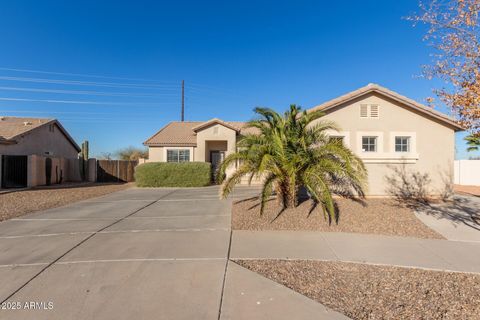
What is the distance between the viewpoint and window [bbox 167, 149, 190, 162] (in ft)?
65.4

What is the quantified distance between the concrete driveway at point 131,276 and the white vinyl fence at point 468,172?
22.2 metres

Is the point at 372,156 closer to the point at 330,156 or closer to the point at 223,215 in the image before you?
the point at 330,156

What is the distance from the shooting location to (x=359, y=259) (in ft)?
15.1

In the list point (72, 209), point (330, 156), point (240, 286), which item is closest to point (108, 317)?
point (240, 286)

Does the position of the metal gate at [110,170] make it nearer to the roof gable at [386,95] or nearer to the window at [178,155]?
the window at [178,155]

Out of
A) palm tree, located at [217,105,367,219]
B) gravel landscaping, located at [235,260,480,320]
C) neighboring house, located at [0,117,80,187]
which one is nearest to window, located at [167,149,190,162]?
neighboring house, located at [0,117,80,187]

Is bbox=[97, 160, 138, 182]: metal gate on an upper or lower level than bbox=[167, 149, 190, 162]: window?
lower

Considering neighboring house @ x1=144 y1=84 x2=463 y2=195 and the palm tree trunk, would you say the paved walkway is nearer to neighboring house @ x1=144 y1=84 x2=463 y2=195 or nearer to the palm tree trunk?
neighboring house @ x1=144 y1=84 x2=463 y2=195

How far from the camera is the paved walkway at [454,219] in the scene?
6324 mm

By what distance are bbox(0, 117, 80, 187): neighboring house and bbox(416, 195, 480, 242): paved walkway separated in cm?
2182

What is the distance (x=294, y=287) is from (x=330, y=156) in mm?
5015

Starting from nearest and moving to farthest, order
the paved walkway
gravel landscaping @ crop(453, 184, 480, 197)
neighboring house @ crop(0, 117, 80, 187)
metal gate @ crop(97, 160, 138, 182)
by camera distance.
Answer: the paved walkway
gravel landscaping @ crop(453, 184, 480, 197)
neighboring house @ crop(0, 117, 80, 187)
metal gate @ crop(97, 160, 138, 182)

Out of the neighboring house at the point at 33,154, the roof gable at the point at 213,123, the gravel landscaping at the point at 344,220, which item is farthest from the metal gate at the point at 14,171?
the gravel landscaping at the point at 344,220

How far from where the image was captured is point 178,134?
21172mm
